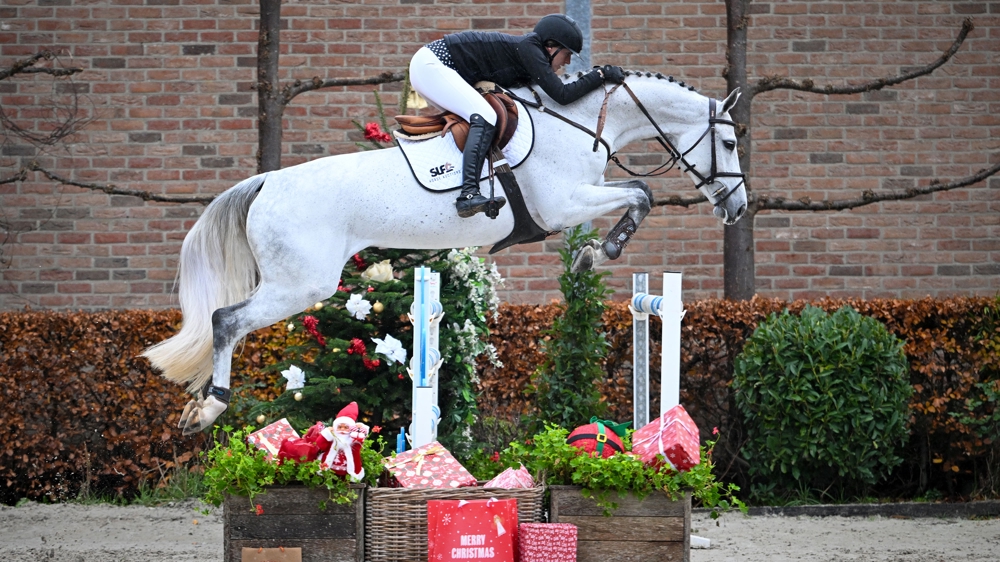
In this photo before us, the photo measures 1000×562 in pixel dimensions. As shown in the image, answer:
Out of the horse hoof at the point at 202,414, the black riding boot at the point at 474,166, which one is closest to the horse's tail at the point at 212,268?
the horse hoof at the point at 202,414

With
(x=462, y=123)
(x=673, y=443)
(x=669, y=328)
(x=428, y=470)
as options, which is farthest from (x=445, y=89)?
(x=673, y=443)

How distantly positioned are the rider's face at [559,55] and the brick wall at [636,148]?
12.6 ft

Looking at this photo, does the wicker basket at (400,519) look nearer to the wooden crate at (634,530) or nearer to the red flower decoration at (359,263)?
the wooden crate at (634,530)

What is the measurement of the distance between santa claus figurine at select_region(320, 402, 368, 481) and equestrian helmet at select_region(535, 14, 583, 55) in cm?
166

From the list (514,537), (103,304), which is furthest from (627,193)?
(103,304)

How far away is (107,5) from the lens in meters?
8.14

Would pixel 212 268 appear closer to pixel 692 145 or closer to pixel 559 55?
pixel 559 55

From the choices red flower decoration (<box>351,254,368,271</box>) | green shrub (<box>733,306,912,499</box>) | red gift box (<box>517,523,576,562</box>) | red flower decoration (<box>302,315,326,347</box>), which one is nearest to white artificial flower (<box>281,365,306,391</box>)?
red flower decoration (<box>302,315,326,347</box>)

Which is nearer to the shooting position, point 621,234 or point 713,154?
point 621,234

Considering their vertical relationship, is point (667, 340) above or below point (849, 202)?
below

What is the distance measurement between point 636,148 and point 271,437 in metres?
4.67

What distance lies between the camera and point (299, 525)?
4008 millimetres

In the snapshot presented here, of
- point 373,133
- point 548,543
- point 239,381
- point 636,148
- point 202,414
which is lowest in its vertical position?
point 548,543

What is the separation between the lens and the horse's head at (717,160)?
4461 millimetres
